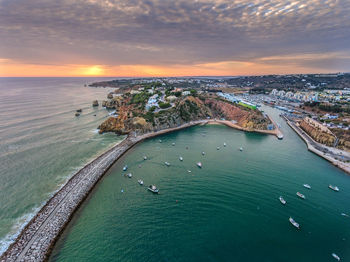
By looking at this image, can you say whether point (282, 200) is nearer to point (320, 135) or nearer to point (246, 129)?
point (320, 135)

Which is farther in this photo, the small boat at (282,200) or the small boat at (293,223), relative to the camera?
A: the small boat at (282,200)

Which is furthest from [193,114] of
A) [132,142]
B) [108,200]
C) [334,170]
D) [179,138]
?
[108,200]

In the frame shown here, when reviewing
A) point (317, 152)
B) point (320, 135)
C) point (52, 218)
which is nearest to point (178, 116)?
point (317, 152)

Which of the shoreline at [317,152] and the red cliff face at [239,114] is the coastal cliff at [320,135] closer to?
the shoreline at [317,152]

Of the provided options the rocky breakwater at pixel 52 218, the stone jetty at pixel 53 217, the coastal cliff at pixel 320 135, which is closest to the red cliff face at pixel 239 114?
the coastal cliff at pixel 320 135

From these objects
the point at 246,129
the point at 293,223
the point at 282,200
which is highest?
the point at 246,129

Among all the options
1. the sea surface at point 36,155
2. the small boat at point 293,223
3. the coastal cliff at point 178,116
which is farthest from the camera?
the coastal cliff at point 178,116

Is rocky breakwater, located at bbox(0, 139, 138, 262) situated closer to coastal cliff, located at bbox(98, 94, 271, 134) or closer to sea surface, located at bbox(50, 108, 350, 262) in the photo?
sea surface, located at bbox(50, 108, 350, 262)
